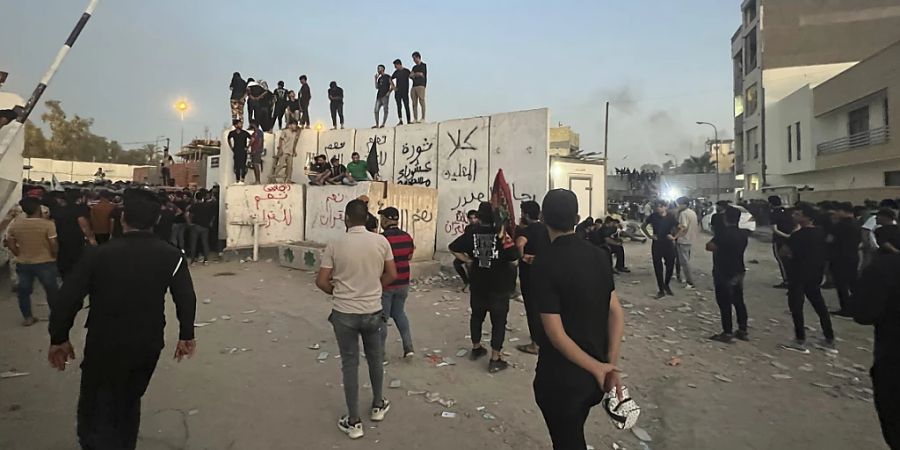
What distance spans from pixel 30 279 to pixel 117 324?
16.5 ft

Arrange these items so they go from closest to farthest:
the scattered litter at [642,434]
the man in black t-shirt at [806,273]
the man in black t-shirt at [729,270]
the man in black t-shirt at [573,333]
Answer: the man in black t-shirt at [573,333] → the scattered litter at [642,434] → the man in black t-shirt at [806,273] → the man in black t-shirt at [729,270]

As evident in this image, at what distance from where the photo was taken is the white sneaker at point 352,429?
11.5 ft

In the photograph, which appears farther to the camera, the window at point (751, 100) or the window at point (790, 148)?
the window at point (751, 100)

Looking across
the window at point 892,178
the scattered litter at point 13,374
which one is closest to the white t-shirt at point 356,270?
the scattered litter at point 13,374

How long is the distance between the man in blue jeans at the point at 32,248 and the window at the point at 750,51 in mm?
41369

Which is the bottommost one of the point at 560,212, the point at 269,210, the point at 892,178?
the point at 560,212

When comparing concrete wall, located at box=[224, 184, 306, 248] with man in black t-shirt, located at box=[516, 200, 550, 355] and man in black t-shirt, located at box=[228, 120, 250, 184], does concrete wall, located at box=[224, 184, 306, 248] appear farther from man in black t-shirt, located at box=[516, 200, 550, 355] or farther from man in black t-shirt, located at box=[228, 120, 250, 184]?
man in black t-shirt, located at box=[516, 200, 550, 355]

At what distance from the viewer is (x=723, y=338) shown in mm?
6020

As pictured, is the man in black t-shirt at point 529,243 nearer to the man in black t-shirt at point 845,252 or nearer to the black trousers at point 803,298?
the black trousers at point 803,298

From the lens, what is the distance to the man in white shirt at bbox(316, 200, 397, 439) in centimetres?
352

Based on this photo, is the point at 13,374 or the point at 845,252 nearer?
the point at 13,374

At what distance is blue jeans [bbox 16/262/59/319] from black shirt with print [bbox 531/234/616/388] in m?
6.58

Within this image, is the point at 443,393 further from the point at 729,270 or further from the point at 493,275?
the point at 729,270

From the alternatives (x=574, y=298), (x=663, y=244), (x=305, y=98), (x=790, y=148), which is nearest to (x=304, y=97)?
(x=305, y=98)
